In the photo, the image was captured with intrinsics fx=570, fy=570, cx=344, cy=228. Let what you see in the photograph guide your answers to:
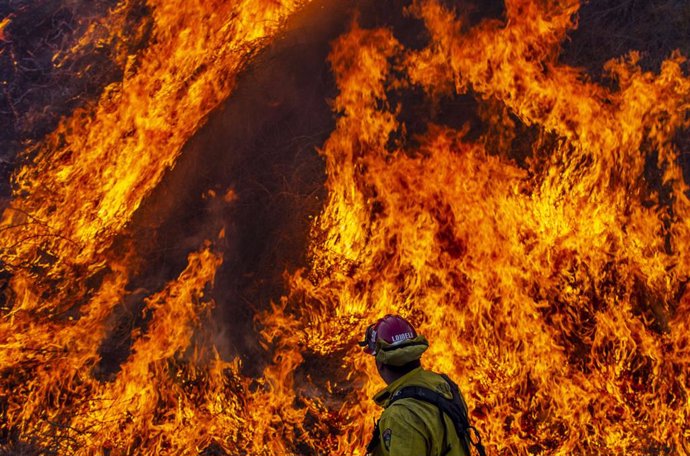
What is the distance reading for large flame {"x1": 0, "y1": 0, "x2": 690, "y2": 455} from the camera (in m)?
6.03

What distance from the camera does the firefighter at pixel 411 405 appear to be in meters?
2.84

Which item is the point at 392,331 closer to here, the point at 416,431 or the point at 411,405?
the point at 411,405

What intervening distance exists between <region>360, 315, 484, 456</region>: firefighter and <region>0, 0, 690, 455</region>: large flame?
9.95 ft

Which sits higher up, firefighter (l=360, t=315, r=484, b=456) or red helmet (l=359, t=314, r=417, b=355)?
red helmet (l=359, t=314, r=417, b=355)

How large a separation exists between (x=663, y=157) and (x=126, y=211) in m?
6.18

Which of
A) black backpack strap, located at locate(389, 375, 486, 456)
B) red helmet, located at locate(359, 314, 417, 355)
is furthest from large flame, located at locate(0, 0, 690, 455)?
black backpack strap, located at locate(389, 375, 486, 456)

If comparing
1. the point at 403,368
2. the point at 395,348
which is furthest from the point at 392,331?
the point at 403,368

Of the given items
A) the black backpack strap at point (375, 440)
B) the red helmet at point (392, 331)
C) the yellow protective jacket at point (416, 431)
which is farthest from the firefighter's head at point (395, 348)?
the black backpack strap at point (375, 440)

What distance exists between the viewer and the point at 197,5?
6574mm

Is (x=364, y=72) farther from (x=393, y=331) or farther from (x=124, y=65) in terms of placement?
(x=393, y=331)

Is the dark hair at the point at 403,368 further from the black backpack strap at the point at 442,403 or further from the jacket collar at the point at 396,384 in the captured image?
the black backpack strap at the point at 442,403

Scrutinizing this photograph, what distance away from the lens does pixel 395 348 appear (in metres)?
3.17

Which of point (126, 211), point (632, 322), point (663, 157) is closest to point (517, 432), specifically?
point (632, 322)

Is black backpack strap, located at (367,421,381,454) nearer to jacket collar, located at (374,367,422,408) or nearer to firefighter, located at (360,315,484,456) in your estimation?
firefighter, located at (360,315,484,456)
